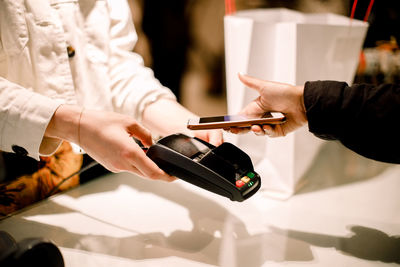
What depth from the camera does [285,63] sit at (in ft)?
2.23

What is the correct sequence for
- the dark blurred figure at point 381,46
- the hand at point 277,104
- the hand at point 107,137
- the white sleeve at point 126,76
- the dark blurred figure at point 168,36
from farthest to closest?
the dark blurred figure at point 168,36 → the dark blurred figure at point 381,46 → the white sleeve at point 126,76 → the hand at point 277,104 → the hand at point 107,137

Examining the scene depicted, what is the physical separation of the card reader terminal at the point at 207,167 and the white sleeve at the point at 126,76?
0.22m

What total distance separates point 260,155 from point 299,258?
28cm

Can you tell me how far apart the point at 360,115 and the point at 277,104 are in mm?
148

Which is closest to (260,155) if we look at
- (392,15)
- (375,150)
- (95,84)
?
(375,150)

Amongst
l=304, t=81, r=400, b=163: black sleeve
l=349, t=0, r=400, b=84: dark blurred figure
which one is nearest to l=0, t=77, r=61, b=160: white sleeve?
l=304, t=81, r=400, b=163: black sleeve

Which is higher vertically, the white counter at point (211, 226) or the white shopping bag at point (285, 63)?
the white shopping bag at point (285, 63)

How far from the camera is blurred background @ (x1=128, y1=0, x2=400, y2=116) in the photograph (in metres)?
0.98

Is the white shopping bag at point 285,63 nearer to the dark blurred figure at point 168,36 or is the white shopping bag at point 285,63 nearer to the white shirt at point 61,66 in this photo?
the white shirt at point 61,66

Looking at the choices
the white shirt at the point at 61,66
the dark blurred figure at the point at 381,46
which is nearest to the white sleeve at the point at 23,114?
the white shirt at the point at 61,66

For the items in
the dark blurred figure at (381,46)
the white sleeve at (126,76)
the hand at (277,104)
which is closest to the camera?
the hand at (277,104)

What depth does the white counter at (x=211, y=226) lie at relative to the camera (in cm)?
52

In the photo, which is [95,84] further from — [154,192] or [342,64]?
[342,64]

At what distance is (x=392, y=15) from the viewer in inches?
38.1
